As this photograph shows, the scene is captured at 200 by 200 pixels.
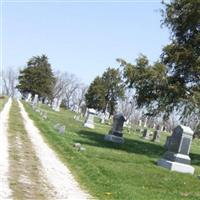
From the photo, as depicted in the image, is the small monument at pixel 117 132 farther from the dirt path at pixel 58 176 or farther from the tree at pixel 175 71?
the dirt path at pixel 58 176

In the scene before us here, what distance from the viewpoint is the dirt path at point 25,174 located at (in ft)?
32.0

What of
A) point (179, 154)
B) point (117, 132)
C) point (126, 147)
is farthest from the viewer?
point (117, 132)

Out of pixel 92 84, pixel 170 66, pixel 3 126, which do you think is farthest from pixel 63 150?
pixel 92 84

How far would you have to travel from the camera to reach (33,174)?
470 inches

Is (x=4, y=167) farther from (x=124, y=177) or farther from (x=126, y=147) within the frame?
(x=126, y=147)

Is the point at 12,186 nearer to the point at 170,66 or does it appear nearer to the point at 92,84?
the point at 170,66

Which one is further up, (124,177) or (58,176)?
(124,177)

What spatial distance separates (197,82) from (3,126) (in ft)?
35.5

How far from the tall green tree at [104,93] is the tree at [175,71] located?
60.2 metres

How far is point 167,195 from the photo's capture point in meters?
12.5

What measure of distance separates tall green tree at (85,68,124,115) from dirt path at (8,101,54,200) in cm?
7007

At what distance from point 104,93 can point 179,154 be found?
231 ft

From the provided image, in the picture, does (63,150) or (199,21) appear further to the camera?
(199,21)

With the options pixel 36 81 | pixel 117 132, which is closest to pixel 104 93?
pixel 36 81
